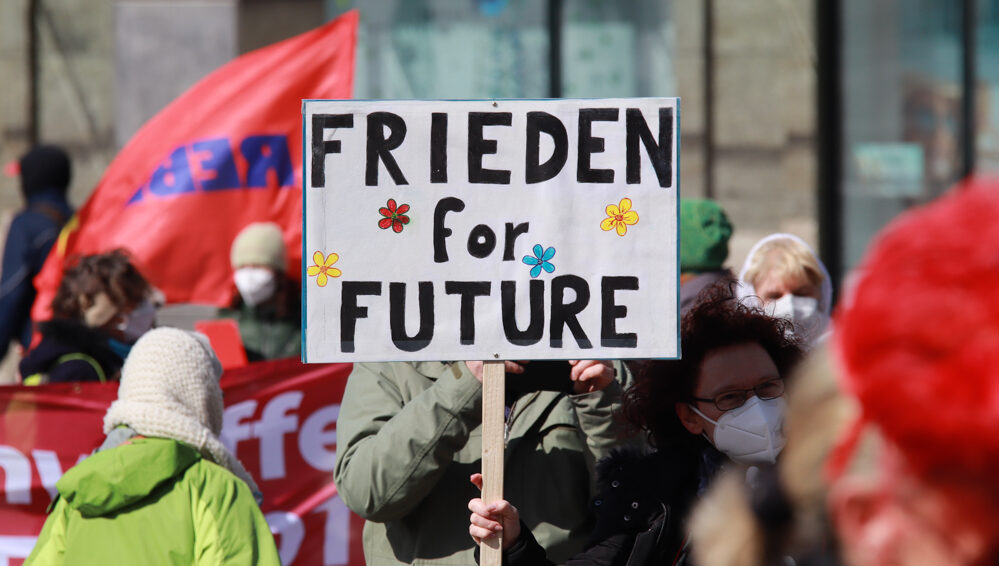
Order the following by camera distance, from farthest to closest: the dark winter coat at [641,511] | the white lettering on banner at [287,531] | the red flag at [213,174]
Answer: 1. the red flag at [213,174]
2. the white lettering on banner at [287,531]
3. the dark winter coat at [641,511]

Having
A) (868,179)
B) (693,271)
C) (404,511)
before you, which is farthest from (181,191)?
(868,179)

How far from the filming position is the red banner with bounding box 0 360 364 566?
4.42 metres

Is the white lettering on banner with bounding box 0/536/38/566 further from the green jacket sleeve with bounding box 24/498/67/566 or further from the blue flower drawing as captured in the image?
the blue flower drawing

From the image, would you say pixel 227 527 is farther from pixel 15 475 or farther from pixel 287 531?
pixel 15 475

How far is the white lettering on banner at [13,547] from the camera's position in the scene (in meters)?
4.38

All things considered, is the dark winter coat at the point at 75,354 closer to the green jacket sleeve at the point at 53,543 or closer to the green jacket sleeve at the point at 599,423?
the green jacket sleeve at the point at 53,543

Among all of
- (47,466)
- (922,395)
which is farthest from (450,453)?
(47,466)

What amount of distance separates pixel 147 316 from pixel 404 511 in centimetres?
225

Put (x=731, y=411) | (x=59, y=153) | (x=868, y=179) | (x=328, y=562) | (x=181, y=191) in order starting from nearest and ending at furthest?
(x=731, y=411) < (x=328, y=562) < (x=181, y=191) < (x=59, y=153) < (x=868, y=179)

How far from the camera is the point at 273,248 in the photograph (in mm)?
5617

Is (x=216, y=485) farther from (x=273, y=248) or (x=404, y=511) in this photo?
(x=273, y=248)


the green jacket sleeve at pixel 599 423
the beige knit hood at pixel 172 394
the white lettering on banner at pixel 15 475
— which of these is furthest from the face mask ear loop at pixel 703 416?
the white lettering on banner at pixel 15 475

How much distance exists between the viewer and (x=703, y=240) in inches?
184

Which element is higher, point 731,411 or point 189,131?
point 189,131
